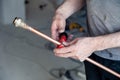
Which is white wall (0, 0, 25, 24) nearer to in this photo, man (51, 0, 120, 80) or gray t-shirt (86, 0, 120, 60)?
man (51, 0, 120, 80)

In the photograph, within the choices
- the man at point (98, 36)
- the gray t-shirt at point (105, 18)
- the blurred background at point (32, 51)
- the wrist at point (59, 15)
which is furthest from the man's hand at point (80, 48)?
the blurred background at point (32, 51)

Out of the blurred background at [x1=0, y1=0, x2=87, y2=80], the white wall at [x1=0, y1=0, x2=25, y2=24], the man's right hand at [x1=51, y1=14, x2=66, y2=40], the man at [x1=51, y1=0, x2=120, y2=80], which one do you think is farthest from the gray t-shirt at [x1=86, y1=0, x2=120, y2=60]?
the white wall at [x1=0, y1=0, x2=25, y2=24]

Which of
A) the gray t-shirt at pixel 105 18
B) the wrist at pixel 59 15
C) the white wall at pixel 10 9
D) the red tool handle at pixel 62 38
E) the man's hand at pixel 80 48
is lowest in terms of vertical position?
the man's hand at pixel 80 48

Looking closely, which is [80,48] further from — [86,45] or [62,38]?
[62,38]

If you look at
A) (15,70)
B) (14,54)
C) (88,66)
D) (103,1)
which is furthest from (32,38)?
(103,1)

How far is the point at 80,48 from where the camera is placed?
2.75ft

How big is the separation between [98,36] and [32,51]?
151 centimetres

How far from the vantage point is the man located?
2.77 feet

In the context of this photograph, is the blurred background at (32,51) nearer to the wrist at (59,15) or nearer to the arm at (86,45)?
the wrist at (59,15)

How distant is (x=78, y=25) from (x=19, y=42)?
60cm

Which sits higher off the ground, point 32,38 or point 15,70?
point 32,38

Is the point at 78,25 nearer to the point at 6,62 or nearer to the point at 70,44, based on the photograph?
the point at 6,62

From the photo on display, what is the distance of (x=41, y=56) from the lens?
7.41 ft

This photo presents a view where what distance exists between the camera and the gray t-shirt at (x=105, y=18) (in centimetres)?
91
